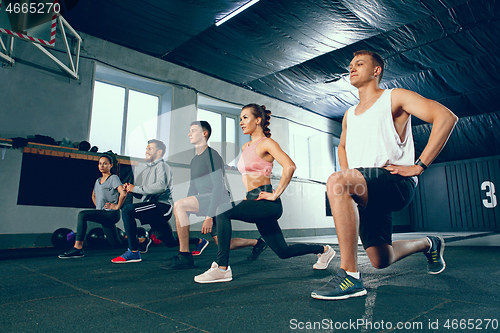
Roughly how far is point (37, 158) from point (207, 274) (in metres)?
3.96

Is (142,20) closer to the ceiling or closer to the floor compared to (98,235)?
closer to the ceiling

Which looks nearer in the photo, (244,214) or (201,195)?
(244,214)

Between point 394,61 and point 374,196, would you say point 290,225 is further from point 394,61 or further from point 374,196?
point 374,196

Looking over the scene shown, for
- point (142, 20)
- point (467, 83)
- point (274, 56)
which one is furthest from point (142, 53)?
point (467, 83)

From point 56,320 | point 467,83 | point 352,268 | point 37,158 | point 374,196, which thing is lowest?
point 56,320

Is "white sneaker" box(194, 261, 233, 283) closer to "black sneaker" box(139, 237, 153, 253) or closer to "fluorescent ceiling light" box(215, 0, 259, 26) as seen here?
"black sneaker" box(139, 237, 153, 253)

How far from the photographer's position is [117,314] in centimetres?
131

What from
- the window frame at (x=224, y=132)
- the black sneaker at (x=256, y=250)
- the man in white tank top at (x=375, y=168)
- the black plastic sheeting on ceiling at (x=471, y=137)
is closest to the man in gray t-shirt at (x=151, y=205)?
the black sneaker at (x=256, y=250)

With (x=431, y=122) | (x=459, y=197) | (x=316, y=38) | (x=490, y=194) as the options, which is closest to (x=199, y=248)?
(x=431, y=122)

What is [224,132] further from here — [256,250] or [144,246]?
[256,250]

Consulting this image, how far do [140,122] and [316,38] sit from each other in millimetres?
3738

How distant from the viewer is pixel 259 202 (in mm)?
2029

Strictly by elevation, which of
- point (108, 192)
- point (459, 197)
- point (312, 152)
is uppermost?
point (312, 152)

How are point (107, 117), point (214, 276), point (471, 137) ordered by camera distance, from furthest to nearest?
point (471, 137) < point (107, 117) < point (214, 276)
